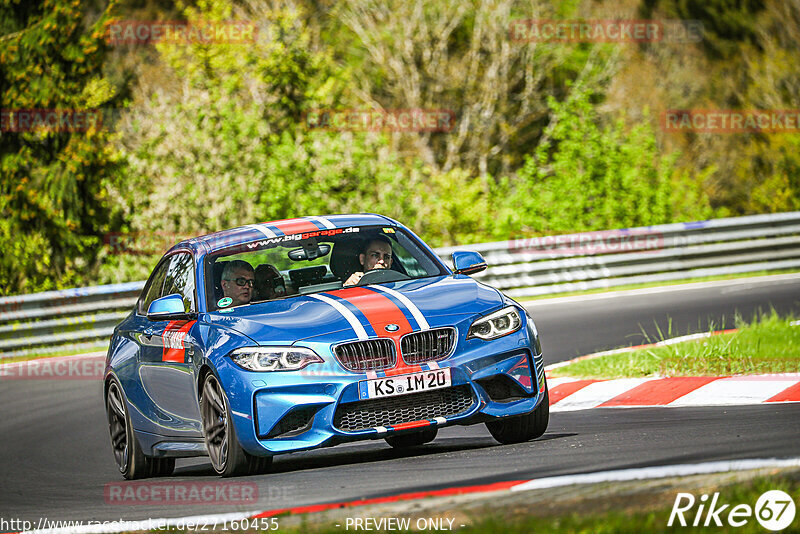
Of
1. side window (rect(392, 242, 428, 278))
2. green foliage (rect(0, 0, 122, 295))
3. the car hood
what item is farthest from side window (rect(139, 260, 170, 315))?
green foliage (rect(0, 0, 122, 295))

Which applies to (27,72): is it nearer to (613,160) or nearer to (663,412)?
(613,160)

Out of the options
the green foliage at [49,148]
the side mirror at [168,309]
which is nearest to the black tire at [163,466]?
the side mirror at [168,309]

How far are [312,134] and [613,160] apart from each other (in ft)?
20.0

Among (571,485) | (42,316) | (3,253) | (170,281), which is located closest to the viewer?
(571,485)

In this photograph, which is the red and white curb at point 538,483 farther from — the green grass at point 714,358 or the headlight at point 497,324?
the green grass at point 714,358

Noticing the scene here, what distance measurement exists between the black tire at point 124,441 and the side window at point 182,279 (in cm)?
81

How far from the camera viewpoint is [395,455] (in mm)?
7832

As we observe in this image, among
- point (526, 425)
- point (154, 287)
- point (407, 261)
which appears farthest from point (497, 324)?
point (154, 287)

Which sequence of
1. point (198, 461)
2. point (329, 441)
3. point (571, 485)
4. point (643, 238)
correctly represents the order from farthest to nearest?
point (643, 238)
point (198, 461)
point (329, 441)
point (571, 485)

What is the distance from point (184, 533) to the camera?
17.9 feet

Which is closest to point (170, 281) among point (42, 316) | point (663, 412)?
point (663, 412)

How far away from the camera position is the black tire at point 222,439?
7.01 meters

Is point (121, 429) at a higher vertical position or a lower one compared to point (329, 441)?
lower

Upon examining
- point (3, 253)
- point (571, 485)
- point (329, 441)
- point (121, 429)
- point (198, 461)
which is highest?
point (571, 485)
